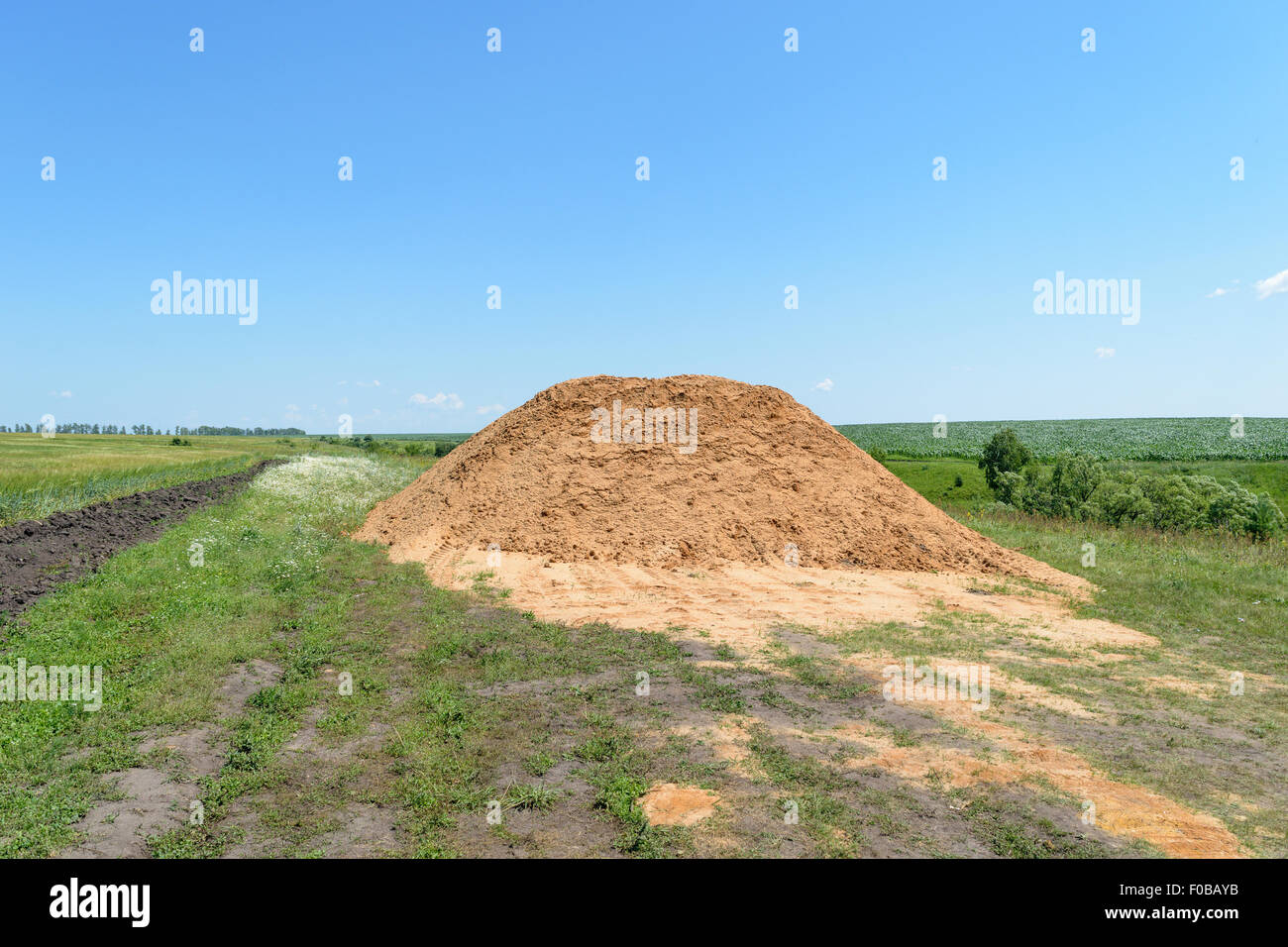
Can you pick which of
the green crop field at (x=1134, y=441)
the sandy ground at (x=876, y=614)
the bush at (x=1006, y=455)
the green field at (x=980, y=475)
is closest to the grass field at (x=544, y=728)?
the sandy ground at (x=876, y=614)

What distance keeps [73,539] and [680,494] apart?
13253mm

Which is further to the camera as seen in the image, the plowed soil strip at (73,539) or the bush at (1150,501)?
the bush at (1150,501)

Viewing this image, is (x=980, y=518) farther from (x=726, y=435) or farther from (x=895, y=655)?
(x=895, y=655)

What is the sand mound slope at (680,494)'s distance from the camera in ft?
51.2

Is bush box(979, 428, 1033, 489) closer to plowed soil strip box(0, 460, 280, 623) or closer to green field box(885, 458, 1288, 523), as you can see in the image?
green field box(885, 458, 1288, 523)

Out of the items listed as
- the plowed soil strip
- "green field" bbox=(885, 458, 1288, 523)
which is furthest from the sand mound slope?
"green field" bbox=(885, 458, 1288, 523)

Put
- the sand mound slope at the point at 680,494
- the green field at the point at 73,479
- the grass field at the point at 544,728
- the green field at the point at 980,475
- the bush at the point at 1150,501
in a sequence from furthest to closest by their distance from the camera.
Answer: the green field at the point at 980,475
the bush at the point at 1150,501
the green field at the point at 73,479
the sand mound slope at the point at 680,494
the grass field at the point at 544,728

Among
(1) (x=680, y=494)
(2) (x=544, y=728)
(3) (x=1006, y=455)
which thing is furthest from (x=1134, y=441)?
(2) (x=544, y=728)

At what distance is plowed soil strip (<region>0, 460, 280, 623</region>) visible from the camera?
34.9 feet

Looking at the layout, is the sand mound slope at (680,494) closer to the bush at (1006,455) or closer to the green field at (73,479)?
the green field at (73,479)

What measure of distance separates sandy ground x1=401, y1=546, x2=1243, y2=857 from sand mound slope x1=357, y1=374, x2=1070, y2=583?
73cm

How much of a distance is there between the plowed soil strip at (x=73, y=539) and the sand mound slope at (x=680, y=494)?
5418 mm

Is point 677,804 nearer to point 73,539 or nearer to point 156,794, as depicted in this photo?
point 156,794
